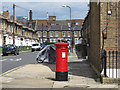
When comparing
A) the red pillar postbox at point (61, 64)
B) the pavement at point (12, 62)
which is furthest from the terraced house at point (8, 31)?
the red pillar postbox at point (61, 64)

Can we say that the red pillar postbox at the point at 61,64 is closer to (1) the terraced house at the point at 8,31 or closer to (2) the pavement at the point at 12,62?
(2) the pavement at the point at 12,62

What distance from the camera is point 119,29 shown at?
32.3ft

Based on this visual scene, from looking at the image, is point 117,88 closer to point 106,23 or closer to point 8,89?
point 106,23

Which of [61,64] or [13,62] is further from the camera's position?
[13,62]

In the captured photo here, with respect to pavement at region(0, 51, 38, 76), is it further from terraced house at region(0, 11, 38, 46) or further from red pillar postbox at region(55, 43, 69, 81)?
terraced house at region(0, 11, 38, 46)

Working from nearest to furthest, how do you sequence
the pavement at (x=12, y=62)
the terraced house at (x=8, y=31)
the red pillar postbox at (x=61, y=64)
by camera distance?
the red pillar postbox at (x=61, y=64), the pavement at (x=12, y=62), the terraced house at (x=8, y=31)

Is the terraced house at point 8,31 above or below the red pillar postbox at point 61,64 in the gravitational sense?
above

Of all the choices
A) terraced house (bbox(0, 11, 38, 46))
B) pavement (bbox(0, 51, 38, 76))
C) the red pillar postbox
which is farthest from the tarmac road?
terraced house (bbox(0, 11, 38, 46))

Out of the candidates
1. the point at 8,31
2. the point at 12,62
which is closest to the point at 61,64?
the point at 12,62

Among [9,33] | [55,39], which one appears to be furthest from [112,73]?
[55,39]

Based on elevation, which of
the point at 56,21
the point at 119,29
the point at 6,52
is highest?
the point at 56,21

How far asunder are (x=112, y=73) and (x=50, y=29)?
8886cm

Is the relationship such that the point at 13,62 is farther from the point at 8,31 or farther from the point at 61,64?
the point at 8,31

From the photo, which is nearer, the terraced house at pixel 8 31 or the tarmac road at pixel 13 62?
the tarmac road at pixel 13 62
